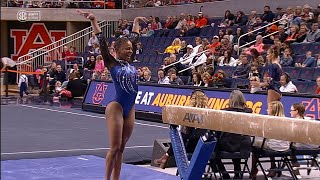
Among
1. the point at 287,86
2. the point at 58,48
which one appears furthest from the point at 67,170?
the point at 58,48

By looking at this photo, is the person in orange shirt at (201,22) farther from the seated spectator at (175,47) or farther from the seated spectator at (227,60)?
the seated spectator at (227,60)

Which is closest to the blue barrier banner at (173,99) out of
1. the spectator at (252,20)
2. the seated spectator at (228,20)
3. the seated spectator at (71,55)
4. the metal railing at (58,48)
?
the spectator at (252,20)

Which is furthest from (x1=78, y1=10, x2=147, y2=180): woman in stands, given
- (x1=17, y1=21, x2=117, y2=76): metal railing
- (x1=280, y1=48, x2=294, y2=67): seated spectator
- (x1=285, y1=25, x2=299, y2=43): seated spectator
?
(x1=17, y1=21, x2=117, y2=76): metal railing

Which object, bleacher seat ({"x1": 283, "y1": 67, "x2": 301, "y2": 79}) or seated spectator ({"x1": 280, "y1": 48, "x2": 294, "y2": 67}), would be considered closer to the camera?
bleacher seat ({"x1": 283, "y1": 67, "x2": 301, "y2": 79})

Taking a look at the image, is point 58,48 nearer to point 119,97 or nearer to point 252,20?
point 252,20

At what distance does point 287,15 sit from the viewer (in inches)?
613

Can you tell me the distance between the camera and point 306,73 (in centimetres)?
1234

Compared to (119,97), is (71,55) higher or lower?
lower

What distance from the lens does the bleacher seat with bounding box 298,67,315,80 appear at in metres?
12.2

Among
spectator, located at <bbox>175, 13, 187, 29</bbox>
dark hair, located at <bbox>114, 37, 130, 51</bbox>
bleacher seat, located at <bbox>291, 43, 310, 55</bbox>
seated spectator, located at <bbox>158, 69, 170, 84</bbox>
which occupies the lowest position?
seated spectator, located at <bbox>158, 69, 170, 84</bbox>

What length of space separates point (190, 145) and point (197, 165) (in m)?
1.43

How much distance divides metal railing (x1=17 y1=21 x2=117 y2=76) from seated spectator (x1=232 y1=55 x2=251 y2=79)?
11359mm

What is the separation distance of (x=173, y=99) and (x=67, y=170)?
5.82 m

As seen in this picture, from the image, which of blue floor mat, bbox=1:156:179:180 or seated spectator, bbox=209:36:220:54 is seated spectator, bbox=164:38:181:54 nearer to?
seated spectator, bbox=209:36:220:54
